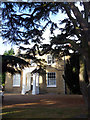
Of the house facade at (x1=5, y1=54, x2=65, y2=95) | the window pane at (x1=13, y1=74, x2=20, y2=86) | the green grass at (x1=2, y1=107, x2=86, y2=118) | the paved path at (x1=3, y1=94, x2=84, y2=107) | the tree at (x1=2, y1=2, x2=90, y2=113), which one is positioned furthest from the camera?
the window pane at (x1=13, y1=74, x2=20, y2=86)

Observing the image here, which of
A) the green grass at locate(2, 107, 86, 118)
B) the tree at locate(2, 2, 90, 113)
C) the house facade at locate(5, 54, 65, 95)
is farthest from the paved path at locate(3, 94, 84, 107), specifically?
the house facade at locate(5, 54, 65, 95)

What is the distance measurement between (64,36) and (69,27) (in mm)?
761

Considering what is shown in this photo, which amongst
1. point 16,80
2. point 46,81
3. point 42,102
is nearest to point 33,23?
point 42,102

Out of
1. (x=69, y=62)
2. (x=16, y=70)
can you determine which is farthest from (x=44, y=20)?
(x=69, y=62)

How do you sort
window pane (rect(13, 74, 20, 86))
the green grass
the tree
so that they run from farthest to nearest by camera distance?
window pane (rect(13, 74, 20, 86)), the tree, the green grass

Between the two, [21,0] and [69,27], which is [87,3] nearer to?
[69,27]

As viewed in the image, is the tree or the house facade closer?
the tree

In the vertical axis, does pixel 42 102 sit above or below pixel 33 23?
below

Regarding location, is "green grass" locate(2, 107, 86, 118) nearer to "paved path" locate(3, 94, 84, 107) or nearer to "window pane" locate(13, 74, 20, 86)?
"paved path" locate(3, 94, 84, 107)

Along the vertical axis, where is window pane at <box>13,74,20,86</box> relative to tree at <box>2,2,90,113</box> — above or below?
below

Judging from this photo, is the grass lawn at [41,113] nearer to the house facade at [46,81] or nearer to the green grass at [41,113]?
the green grass at [41,113]

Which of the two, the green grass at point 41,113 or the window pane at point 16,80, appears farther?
the window pane at point 16,80

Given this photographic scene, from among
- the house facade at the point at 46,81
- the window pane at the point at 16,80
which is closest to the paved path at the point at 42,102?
the house facade at the point at 46,81

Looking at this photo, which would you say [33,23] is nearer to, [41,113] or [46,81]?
[41,113]
